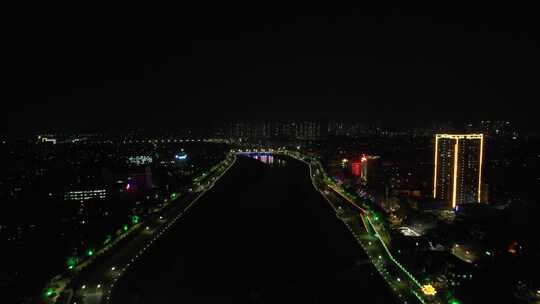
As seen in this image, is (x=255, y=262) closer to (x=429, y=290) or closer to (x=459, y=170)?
(x=429, y=290)

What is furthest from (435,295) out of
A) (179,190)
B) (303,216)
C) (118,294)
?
(179,190)

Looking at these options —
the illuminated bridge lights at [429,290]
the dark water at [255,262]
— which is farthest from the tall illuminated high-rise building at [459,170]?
the illuminated bridge lights at [429,290]

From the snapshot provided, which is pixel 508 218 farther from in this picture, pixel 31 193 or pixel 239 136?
pixel 239 136

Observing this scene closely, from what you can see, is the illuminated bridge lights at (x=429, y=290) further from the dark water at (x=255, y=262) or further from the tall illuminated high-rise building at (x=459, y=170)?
the tall illuminated high-rise building at (x=459, y=170)

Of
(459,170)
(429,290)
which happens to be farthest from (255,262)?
(459,170)

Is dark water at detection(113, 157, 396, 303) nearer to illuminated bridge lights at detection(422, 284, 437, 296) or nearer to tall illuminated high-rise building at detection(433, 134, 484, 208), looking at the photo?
illuminated bridge lights at detection(422, 284, 437, 296)

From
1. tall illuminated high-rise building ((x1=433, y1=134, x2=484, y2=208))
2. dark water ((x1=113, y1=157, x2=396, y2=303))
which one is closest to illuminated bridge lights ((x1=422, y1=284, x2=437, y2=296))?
dark water ((x1=113, y1=157, x2=396, y2=303))
